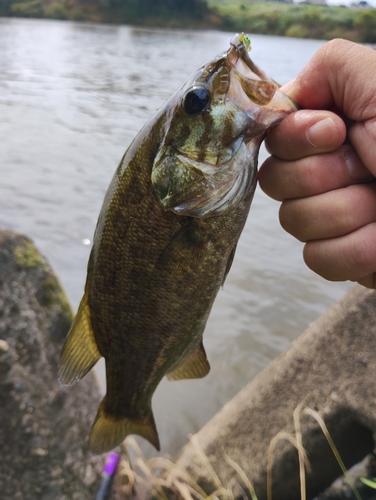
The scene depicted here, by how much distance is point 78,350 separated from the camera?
5.50 feet

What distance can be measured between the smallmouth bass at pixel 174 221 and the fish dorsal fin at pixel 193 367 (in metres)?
0.10

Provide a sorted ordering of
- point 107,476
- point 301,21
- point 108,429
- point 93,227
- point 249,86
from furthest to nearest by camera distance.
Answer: point 301,21 < point 93,227 < point 107,476 < point 108,429 < point 249,86

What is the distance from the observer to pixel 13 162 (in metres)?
8.24

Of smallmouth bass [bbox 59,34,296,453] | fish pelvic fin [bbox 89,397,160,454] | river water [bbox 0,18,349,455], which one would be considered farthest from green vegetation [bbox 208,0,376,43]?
fish pelvic fin [bbox 89,397,160,454]

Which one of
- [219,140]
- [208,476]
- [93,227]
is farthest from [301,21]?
[219,140]

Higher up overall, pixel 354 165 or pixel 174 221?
pixel 354 165

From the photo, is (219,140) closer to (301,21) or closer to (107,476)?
(107,476)

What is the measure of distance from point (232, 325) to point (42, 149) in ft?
20.6

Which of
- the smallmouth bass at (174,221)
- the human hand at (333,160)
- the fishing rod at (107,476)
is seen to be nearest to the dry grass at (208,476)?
the fishing rod at (107,476)

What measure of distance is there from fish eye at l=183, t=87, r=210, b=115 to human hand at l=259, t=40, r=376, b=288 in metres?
0.27

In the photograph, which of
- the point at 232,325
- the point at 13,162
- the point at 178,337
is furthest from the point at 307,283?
the point at 13,162

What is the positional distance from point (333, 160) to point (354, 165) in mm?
77

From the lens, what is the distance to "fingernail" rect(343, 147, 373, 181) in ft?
4.80

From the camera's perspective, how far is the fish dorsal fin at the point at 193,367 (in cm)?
190
